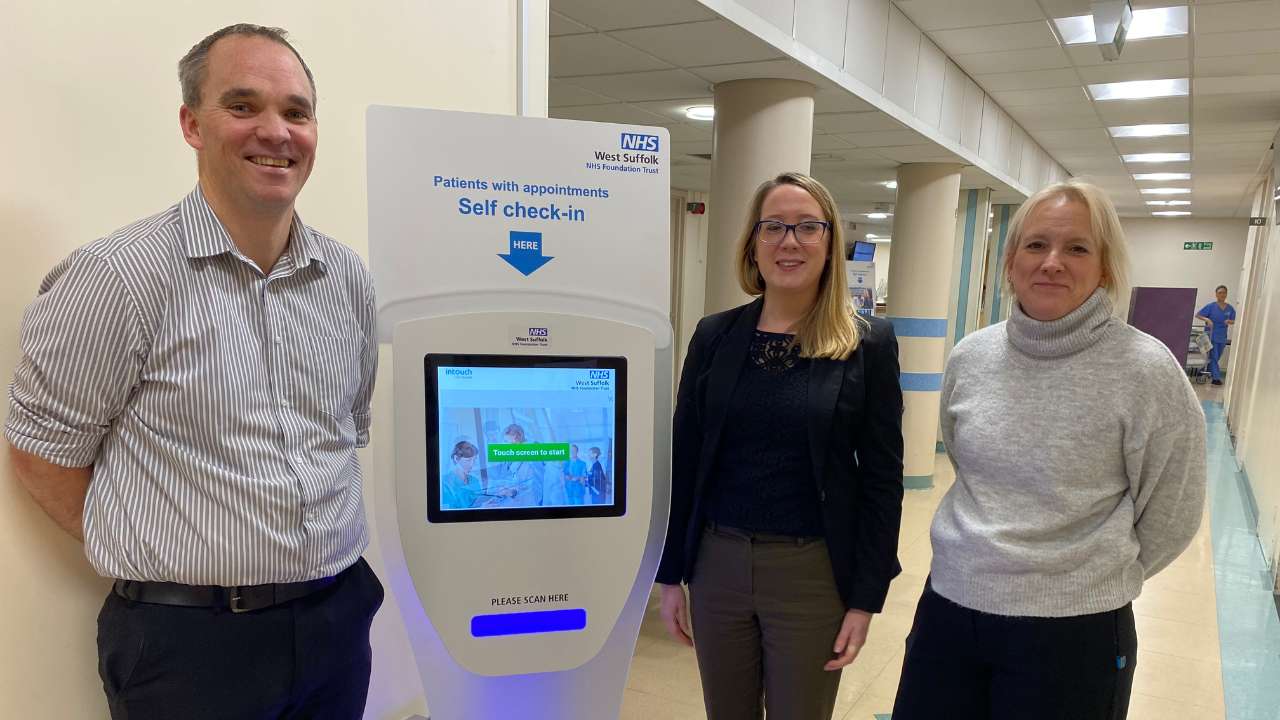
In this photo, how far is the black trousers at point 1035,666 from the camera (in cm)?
151

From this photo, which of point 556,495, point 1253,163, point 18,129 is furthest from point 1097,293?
point 1253,163

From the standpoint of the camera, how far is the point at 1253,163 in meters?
8.70

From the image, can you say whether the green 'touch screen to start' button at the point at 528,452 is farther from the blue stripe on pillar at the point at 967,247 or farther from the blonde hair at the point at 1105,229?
the blue stripe on pillar at the point at 967,247

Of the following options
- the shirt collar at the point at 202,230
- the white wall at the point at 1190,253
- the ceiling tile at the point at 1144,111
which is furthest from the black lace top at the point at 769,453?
the white wall at the point at 1190,253

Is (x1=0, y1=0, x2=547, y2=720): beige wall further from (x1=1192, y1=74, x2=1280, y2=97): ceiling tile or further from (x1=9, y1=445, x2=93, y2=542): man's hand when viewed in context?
(x1=1192, y1=74, x2=1280, y2=97): ceiling tile

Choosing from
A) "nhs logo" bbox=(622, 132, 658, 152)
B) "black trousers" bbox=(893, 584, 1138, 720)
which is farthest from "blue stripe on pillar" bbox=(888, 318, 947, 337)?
"nhs logo" bbox=(622, 132, 658, 152)

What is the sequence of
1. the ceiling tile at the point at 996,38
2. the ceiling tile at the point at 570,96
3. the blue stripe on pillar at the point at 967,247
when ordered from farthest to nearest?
the blue stripe on pillar at the point at 967,247 → the ceiling tile at the point at 996,38 → the ceiling tile at the point at 570,96

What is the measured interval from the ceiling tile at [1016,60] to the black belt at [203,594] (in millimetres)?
5475

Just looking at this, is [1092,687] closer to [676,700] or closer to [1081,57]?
[676,700]

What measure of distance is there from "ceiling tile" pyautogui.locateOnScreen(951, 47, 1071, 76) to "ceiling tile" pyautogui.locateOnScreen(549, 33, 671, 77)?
9.00 feet

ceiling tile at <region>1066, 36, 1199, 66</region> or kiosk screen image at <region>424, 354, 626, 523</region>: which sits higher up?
ceiling tile at <region>1066, 36, 1199, 66</region>

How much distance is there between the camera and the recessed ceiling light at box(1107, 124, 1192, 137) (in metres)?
Answer: 7.08

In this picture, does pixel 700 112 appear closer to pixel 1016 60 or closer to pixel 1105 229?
pixel 1016 60

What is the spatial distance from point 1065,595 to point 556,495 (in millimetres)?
1017
